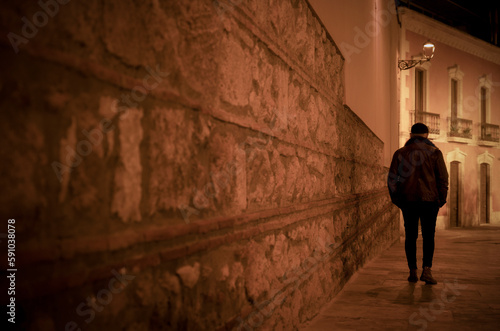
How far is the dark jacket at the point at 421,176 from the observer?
15.8ft

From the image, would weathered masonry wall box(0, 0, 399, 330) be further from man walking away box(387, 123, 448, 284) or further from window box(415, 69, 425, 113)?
window box(415, 69, 425, 113)

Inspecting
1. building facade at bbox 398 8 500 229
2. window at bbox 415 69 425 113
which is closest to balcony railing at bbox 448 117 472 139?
building facade at bbox 398 8 500 229

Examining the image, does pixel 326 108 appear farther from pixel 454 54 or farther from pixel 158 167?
pixel 454 54

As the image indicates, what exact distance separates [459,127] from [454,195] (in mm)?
3079

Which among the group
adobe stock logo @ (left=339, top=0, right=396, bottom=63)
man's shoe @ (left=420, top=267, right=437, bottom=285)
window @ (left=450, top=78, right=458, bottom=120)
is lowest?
man's shoe @ (left=420, top=267, right=437, bottom=285)

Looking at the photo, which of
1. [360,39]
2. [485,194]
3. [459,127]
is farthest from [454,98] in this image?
[360,39]

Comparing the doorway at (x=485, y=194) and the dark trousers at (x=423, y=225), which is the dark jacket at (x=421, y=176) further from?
the doorway at (x=485, y=194)

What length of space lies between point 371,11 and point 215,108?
252 inches

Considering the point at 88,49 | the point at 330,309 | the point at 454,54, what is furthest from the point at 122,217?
the point at 454,54

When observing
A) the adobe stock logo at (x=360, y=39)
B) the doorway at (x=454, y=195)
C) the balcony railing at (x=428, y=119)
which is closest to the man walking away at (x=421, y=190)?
the adobe stock logo at (x=360, y=39)

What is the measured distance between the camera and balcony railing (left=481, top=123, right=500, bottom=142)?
2180 centimetres

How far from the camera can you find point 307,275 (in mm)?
3279
